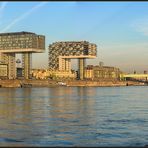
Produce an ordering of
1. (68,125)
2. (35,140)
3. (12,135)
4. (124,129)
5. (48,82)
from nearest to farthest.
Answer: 1. (35,140)
2. (12,135)
3. (124,129)
4. (68,125)
5. (48,82)

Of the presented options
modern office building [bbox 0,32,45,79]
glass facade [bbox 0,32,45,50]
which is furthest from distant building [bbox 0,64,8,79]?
glass facade [bbox 0,32,45,50]

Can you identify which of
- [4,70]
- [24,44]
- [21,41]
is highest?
[21,41]

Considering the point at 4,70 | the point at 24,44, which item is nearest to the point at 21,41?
the point at 24,44

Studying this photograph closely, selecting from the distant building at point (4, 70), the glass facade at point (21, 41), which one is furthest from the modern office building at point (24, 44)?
the distant building at point (4, 70)

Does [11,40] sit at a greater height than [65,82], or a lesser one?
greater

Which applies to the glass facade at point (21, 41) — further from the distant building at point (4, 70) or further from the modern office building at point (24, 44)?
the distant building at point (4, 70)

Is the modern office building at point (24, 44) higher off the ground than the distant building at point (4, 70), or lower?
higher

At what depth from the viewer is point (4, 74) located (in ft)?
625

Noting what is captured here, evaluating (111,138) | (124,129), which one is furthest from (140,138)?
(124,129)

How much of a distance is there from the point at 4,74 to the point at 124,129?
171483 mm

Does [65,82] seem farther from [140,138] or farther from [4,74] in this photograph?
[140,138]

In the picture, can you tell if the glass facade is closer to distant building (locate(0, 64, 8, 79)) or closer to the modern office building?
the modern office building

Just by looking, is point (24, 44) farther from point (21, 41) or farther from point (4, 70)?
point (4, 70)

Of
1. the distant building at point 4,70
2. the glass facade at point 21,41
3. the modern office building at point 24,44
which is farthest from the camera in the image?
the distant building at point 4,70
